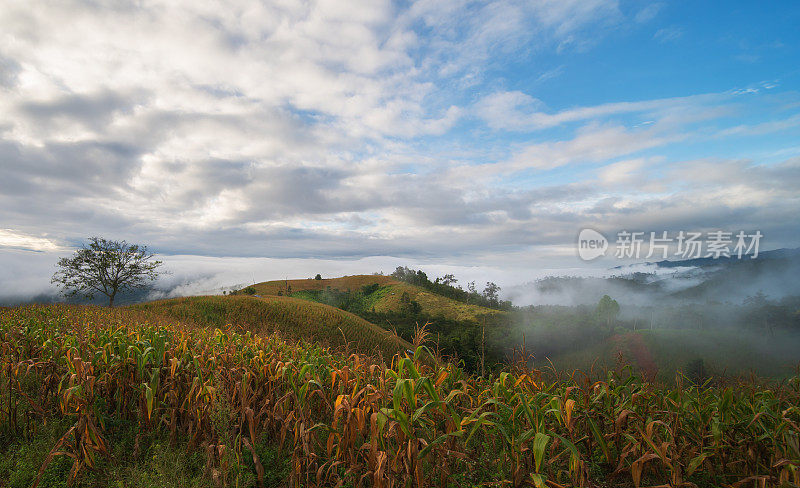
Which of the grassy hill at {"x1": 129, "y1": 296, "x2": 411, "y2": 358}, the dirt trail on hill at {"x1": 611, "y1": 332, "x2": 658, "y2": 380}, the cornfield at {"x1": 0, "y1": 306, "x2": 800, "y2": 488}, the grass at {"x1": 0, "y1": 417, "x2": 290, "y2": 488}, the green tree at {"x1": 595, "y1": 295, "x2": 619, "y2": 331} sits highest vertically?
the cornfield at {"x1": 0, "y1": 306, "x2": 800, "y2": 488}

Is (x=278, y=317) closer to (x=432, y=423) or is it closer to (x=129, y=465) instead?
(x=129, y=465)

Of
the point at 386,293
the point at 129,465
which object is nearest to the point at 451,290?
the point at 386,293

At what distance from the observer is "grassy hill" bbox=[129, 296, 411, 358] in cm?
1948

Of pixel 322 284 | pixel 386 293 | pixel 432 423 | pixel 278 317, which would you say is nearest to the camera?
pixel 432 423

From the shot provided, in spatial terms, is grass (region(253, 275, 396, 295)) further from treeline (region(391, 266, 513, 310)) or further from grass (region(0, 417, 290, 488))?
grass (region(0, 417, 290, 488))

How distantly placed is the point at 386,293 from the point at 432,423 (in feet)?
199

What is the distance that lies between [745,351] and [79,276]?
6645cm

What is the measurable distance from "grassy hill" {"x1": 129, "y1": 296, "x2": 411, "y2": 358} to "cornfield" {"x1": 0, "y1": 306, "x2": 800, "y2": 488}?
1433 centimetres

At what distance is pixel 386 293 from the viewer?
63281 millimetres

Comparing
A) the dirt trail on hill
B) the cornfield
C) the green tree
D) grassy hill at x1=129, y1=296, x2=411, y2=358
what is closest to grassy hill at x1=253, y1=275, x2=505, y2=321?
the green tree

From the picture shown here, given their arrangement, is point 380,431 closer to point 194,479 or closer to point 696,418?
point 194,479

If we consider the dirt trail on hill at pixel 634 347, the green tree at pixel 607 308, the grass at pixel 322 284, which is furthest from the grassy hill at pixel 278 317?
the green tree at pixel 607 308

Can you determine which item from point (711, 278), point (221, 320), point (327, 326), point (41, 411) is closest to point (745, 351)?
point (711, 278)

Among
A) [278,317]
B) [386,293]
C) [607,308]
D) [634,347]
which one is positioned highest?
[278,317]
